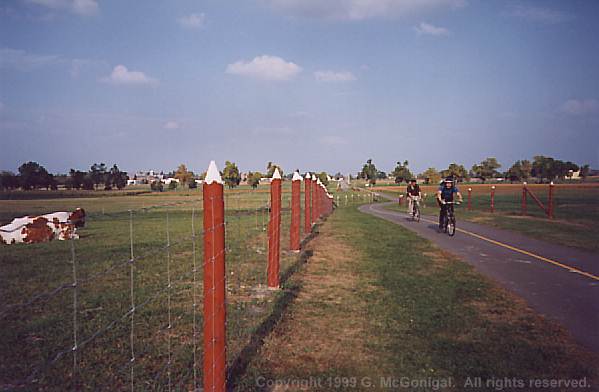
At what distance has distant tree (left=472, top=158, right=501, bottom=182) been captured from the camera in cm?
16375

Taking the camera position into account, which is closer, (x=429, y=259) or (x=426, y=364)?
(x=426, y=364)

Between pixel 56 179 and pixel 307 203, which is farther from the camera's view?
pixel 56 179

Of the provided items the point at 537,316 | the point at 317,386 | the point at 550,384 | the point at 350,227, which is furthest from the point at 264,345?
the point at 350,227

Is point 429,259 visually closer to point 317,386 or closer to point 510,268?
point 510,268

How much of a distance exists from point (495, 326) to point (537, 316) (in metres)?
0.84

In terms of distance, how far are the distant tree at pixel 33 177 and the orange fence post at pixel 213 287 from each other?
54.0ft

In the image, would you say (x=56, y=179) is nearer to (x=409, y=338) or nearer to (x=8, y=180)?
(x=8, y=180)

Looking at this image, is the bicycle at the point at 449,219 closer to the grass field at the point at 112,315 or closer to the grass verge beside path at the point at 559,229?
the grass verge beside path at the point at 559,229

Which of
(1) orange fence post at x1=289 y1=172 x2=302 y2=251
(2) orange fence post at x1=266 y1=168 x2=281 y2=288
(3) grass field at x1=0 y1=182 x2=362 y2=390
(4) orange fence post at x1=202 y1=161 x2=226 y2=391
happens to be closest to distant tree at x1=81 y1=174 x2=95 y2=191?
(3) grass field at x1=0 y1=182 x2=362 y2=390

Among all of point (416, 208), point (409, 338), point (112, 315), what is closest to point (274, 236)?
point (112, 315)

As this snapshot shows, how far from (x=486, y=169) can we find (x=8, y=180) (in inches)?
6671

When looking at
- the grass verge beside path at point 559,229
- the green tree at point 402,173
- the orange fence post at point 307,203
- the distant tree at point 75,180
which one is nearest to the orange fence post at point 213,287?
the orange fence post at point 307,203

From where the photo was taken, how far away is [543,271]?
29.9ft

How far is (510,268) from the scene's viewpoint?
945 cm
